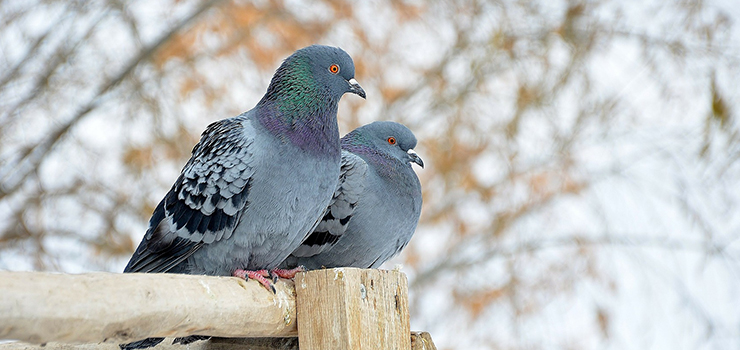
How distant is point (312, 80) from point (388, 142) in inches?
32.6

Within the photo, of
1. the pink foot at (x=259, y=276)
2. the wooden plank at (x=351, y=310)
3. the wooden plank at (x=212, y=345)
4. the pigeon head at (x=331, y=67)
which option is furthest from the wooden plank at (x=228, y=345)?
the pigeon head at (x=331, y=67)

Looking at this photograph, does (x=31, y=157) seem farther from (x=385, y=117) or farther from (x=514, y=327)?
(x=514, y=327)

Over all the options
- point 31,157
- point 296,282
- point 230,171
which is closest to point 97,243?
point 31,157

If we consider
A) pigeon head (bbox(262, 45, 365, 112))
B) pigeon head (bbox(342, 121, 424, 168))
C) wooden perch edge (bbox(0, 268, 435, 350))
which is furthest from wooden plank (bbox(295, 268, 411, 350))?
pigeon head (bbox(342, 121, 424, 168))

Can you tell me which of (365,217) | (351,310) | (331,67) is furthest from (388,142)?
(351,310)

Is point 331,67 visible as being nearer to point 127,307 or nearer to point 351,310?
point 351,310

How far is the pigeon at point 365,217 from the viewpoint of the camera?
10.8 ft

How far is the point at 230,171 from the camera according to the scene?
2.80 meters

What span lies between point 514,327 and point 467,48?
2705 millimetres

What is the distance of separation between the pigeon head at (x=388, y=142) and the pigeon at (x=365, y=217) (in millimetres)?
62

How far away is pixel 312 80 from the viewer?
3035mm

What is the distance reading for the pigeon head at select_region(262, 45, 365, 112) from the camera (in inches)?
118

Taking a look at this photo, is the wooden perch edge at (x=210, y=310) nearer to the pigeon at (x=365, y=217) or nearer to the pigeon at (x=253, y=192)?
the pigeon at (x=253, y=192)

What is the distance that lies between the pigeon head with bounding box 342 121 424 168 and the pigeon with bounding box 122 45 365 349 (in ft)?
2.35
